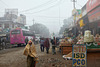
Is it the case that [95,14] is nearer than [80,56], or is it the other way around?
[80,56]

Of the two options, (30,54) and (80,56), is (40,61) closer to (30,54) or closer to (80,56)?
(30,54)

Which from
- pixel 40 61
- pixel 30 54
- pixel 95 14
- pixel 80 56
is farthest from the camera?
pixel 95 14

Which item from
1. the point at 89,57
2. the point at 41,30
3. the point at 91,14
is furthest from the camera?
the point at 41,30

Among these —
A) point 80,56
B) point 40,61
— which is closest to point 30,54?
point 80,56

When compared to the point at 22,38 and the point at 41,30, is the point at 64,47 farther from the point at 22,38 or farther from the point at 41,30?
the point at 41,30

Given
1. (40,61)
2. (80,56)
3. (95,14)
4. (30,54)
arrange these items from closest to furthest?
(80,56)
(30,54)
(40,61)
(95,14)

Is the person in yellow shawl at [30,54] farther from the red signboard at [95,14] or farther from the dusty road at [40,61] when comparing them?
the red signboard at [95,14]

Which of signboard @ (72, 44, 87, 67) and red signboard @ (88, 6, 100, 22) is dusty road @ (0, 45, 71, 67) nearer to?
signboard @ (72, 44, 87, 67)

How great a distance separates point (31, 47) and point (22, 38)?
17650 millimetres

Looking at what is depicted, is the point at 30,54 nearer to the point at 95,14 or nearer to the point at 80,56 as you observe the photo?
the point at 80,56

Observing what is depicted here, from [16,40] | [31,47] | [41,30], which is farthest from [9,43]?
[41,30]

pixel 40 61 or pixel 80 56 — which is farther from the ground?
pixel 80 56

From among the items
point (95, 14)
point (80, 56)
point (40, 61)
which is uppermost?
point (95, 14)

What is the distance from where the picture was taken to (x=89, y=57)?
569cm
